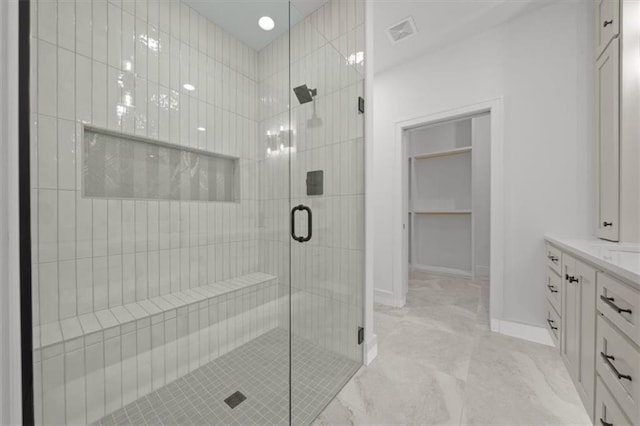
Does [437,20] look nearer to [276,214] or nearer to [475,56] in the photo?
[475,56]

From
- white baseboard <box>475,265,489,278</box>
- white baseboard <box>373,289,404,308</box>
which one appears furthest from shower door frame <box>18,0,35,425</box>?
white baseboard <box>475,265,489,278</box>

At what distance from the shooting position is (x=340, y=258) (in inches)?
65.8

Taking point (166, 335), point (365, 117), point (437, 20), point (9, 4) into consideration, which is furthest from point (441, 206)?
point (9, 4)

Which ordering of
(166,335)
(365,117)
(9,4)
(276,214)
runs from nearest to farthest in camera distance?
(9,4) < (166,335) < (276,214) < (365,117)

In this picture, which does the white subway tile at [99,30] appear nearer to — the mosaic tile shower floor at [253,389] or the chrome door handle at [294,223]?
the chrome door handle at [294,223]

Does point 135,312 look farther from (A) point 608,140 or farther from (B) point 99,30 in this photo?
(A) point 608,140

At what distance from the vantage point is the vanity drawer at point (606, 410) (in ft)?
2.86

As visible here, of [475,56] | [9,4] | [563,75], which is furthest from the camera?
[475,56]

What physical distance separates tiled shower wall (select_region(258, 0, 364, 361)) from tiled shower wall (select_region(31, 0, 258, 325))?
10.1 inches

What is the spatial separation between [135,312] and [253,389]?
2.46 feet

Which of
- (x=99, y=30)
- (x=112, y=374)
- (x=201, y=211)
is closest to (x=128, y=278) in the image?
(x=112, y=374)

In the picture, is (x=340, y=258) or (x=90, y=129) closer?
(x=90, y=129)

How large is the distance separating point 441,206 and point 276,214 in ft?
11.8

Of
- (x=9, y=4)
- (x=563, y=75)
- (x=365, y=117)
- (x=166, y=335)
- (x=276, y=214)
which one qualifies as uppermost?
(x=563, y=75)
